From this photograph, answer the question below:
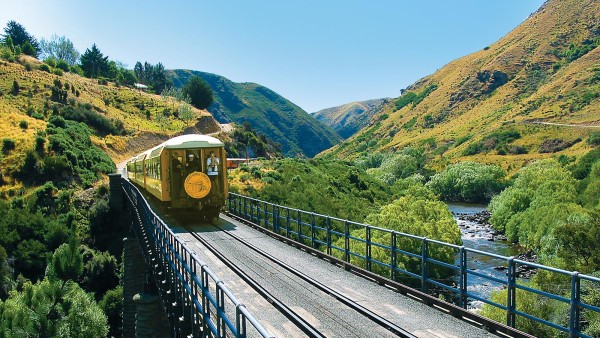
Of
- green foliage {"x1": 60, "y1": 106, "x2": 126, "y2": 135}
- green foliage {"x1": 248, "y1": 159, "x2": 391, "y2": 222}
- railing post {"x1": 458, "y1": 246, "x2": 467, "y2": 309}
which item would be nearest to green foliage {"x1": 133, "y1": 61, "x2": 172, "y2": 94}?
green foliage {"x1": 60, "y1": 106, "x2": 126, "y2": 135}

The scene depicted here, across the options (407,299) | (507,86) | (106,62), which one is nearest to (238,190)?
(407,299)

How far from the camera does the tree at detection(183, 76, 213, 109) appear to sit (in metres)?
108

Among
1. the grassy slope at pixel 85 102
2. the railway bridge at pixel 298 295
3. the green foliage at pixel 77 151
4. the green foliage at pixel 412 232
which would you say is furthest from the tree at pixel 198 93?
the railway bridge at pixel 298 295

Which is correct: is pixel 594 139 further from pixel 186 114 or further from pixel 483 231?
pixel 186 114

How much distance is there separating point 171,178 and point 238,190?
21628 mm

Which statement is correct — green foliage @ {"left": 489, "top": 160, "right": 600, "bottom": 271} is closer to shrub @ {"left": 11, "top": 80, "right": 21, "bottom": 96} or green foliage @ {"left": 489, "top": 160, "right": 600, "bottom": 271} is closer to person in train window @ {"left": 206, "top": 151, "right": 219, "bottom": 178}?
person in train window @ {"left": 206, "top": 151, "right": 219, "bottom": 178}

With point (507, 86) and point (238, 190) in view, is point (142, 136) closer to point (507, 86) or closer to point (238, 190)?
point (238, 190)

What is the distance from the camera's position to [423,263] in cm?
941

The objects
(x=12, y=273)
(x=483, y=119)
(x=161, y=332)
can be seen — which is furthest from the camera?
(x=483, y=119)

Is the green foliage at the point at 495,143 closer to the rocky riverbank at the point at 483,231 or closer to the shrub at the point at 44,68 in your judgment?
the rocky riverbank at the point at 483,231

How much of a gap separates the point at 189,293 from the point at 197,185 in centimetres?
1054

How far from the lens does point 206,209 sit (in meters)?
19.5

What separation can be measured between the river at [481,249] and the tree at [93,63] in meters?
93.3

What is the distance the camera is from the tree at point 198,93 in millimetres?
107938
